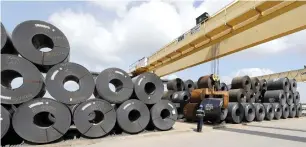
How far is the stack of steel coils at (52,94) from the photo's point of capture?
6168 millimetres

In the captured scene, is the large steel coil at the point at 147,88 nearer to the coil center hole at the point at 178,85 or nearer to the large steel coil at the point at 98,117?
the large steel coil at the point at 98,117

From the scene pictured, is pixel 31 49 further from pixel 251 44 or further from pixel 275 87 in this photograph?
pixel 275 87

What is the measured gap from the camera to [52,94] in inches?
259

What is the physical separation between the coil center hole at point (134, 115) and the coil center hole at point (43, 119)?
7.92 ft

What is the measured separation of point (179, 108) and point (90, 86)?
723cm

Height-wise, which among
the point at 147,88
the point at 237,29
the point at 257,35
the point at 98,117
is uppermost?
the point at 237,29

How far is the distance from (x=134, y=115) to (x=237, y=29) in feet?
14.3

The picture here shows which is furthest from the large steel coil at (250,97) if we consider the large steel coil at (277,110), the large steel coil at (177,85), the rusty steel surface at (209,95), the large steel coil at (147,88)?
the large steel coil at (147,88)

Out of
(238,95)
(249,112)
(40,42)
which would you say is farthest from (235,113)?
(40,42)

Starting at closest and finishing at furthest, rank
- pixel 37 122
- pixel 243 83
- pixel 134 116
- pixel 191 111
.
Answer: pixel 37 122, pixel 134 116, pixel 191 111, pixel 243 83

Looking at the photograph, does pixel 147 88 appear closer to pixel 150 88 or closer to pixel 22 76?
pixel 150 88

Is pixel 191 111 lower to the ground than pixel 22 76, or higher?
lower

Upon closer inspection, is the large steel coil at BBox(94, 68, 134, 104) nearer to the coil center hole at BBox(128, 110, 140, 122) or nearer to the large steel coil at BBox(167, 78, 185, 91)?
the coil center hole at BBox(128, 110, 140, 122)

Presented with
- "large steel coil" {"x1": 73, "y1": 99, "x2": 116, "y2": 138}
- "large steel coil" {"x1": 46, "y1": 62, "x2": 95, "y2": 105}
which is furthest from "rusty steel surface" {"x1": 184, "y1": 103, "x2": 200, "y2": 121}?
"large steel coil" {"x1": 46, "y1": 62, "x2": 95, "y2": 105}
